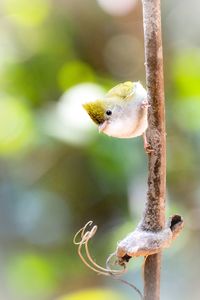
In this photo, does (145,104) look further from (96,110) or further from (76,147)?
(76,147)

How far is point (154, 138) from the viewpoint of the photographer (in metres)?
0.22

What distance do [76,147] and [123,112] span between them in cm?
85

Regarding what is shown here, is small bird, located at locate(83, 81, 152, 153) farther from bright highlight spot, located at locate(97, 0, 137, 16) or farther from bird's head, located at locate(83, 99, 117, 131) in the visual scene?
bright highlight spot, located at locate(97, 0, 137, 16)

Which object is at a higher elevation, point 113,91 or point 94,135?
point 94,135

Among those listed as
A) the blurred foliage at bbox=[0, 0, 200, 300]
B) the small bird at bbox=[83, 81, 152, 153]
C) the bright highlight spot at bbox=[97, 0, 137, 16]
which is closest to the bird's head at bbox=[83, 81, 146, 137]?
the small bird at bbox=[83, 81, 152, 153]

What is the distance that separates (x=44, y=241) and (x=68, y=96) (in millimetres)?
365

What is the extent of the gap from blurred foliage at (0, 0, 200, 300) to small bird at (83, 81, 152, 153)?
0.69 meters

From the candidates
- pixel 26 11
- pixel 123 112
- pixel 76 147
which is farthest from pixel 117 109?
pixel 26 11

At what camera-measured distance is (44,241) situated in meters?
1.17

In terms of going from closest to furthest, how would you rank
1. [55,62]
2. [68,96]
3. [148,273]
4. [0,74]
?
[148,273]
[68,96]
[0,74]
[55,62]

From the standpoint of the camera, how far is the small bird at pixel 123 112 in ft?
0.69

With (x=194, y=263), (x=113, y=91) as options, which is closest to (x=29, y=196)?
(x=194, y=263)

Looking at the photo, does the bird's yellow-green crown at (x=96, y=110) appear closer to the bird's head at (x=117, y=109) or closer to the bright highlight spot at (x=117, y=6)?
the bird's head at (x=117, y=109)

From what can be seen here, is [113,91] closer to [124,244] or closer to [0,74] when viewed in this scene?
[124,244]
